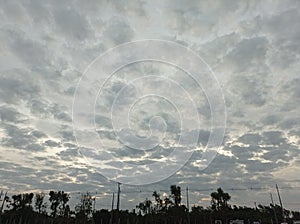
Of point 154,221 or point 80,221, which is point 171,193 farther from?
point 80,221

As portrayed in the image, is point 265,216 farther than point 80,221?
Yes

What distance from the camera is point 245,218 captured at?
46094 millimetres

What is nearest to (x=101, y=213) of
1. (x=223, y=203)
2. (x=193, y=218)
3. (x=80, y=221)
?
(x=80, y=221)

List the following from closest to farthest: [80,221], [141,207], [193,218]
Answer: [80,221], [193,218], [141,207]

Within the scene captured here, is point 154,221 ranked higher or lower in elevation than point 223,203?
lower

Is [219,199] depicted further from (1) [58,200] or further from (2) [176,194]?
(1) [58,200]

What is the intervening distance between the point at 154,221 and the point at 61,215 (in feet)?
54.5

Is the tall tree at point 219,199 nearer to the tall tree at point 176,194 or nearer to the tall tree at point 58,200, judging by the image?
the tall tree at point 176,194

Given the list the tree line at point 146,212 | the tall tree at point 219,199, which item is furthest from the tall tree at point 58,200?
the tall tree at point 219,199

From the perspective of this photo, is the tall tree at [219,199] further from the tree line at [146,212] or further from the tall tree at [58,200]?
the tall tree at [58,200]

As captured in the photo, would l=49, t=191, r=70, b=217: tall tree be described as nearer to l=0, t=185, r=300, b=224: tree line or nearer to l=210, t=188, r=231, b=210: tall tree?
l=0, t=185, r=300, b=224: tree line

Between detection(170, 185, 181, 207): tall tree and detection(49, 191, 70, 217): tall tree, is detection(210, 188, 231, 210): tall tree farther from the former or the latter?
detection(49, 191, 70, 217): tall tree

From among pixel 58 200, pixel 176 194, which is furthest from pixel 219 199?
pixel 58 200

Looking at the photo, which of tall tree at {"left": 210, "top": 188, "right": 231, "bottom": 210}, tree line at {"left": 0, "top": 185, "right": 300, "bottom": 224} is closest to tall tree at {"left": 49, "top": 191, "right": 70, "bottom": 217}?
tree line at {"left": 0, "top": 185, "right": 300, "bottom": 224}
